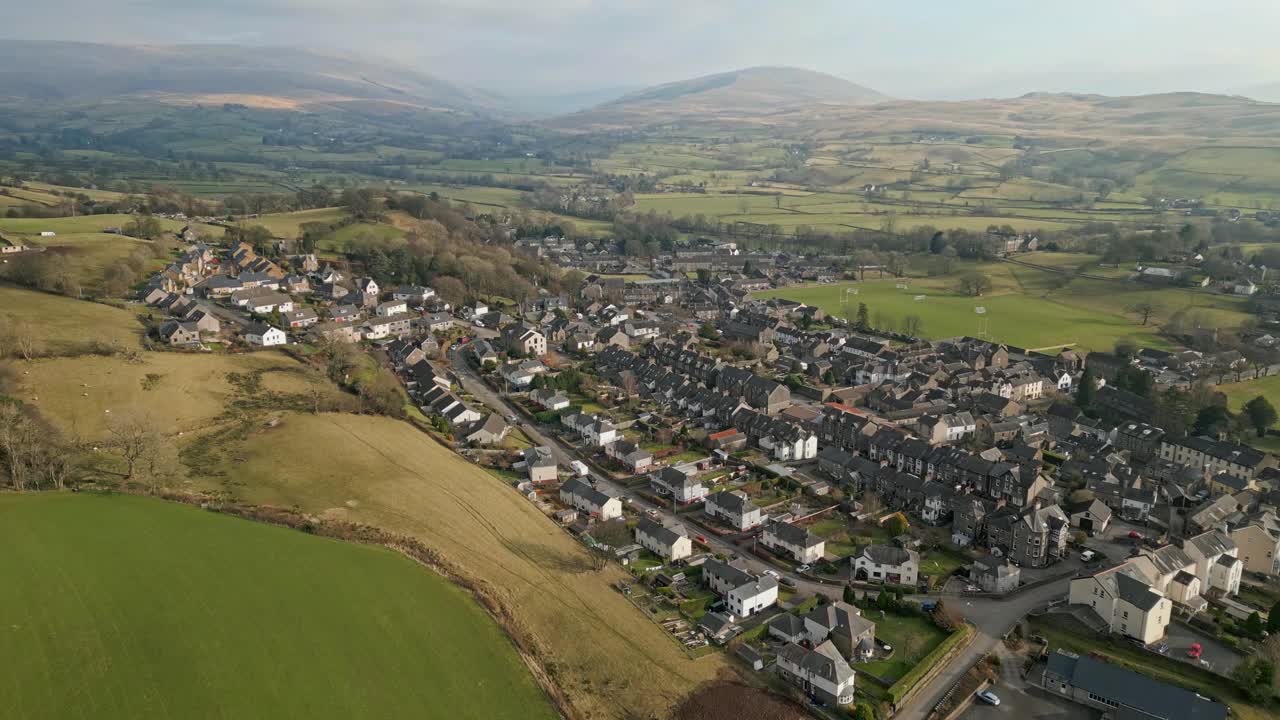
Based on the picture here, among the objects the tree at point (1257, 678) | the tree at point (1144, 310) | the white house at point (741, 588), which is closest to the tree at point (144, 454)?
the white house at point (741, 588)

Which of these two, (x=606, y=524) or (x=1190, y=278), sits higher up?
(x=1190, y=278)

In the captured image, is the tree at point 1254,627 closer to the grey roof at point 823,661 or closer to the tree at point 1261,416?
the grey roof at point 823,661

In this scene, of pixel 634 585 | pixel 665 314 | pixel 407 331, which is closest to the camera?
pixel 634 585

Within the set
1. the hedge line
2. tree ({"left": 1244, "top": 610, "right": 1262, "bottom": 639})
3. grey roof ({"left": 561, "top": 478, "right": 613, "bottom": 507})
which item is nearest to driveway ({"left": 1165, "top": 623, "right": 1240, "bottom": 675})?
tree ({"left": 1244, "top": 610, "right": 1262, "bottom": 639})

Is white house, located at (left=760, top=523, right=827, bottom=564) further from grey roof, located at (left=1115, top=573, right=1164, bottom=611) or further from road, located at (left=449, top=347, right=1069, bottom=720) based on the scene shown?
grey roof, located at (left=1115, top=573, right=1164, bottom=611)

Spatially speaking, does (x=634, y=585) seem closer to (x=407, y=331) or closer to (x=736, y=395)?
(x=736, y=395)

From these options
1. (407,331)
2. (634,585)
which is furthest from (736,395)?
(407,331)
